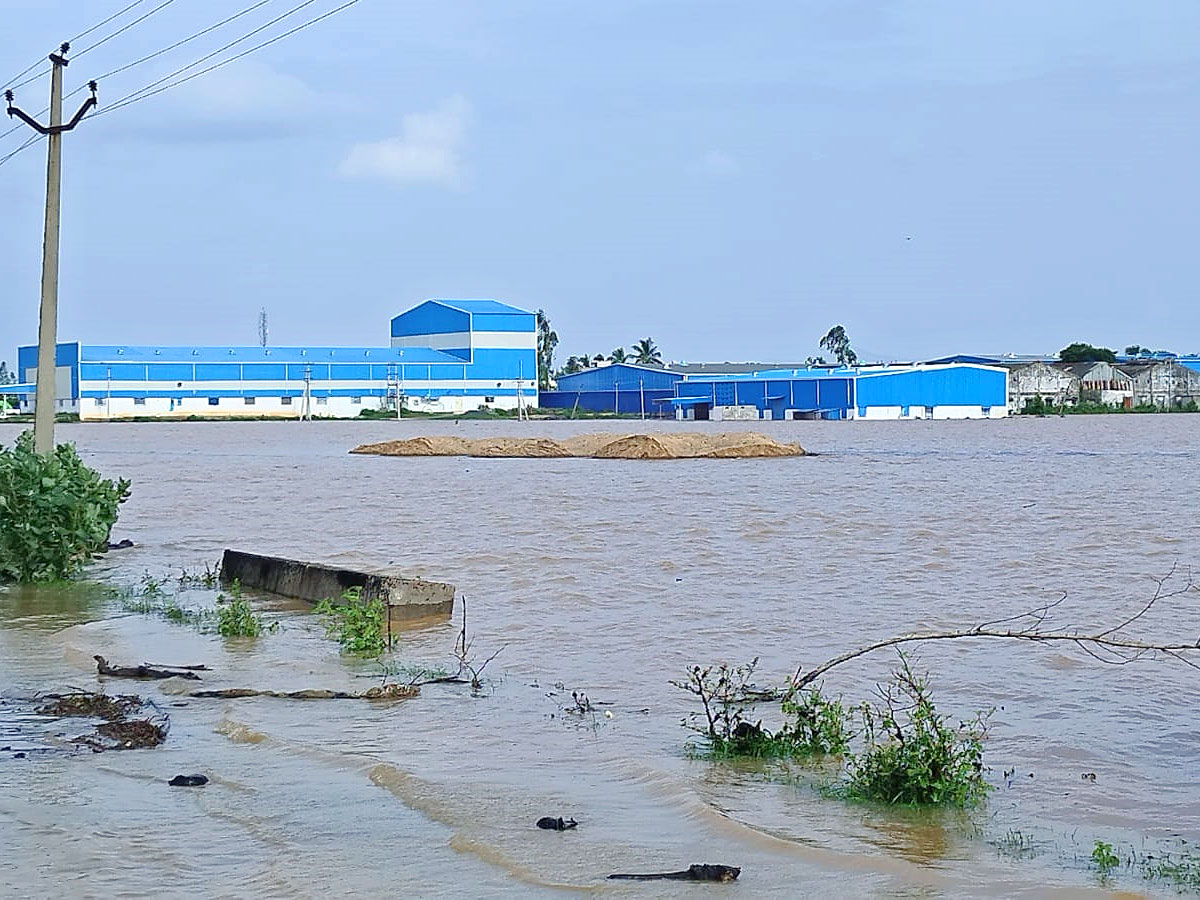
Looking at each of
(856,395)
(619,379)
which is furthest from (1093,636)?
(619,379)

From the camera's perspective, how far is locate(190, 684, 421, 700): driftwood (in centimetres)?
1020

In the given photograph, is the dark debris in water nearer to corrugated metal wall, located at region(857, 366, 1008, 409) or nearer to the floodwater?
the floodwater

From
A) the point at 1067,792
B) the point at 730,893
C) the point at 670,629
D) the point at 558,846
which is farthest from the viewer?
the point at 670,629

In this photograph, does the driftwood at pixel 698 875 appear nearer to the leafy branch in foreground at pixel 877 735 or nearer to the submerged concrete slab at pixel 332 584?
the leafy branch in foreground at pixel 877 735

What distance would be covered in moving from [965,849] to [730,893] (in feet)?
4.73

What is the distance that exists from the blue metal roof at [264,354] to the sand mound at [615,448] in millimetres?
48939

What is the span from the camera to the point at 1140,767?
8.69m

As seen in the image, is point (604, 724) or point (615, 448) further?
point (615, 448)

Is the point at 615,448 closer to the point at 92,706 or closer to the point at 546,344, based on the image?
the point at 92,706

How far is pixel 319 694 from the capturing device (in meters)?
10.3

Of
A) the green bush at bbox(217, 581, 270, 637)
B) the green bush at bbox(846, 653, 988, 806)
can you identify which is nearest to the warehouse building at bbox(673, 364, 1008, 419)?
the green bush at bbox(217, 581, 270, 637)

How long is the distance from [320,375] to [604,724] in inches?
4064

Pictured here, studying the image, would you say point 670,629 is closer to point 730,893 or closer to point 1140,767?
point 1140,767

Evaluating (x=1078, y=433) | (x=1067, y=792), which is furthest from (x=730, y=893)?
(x=1078, y=433)
